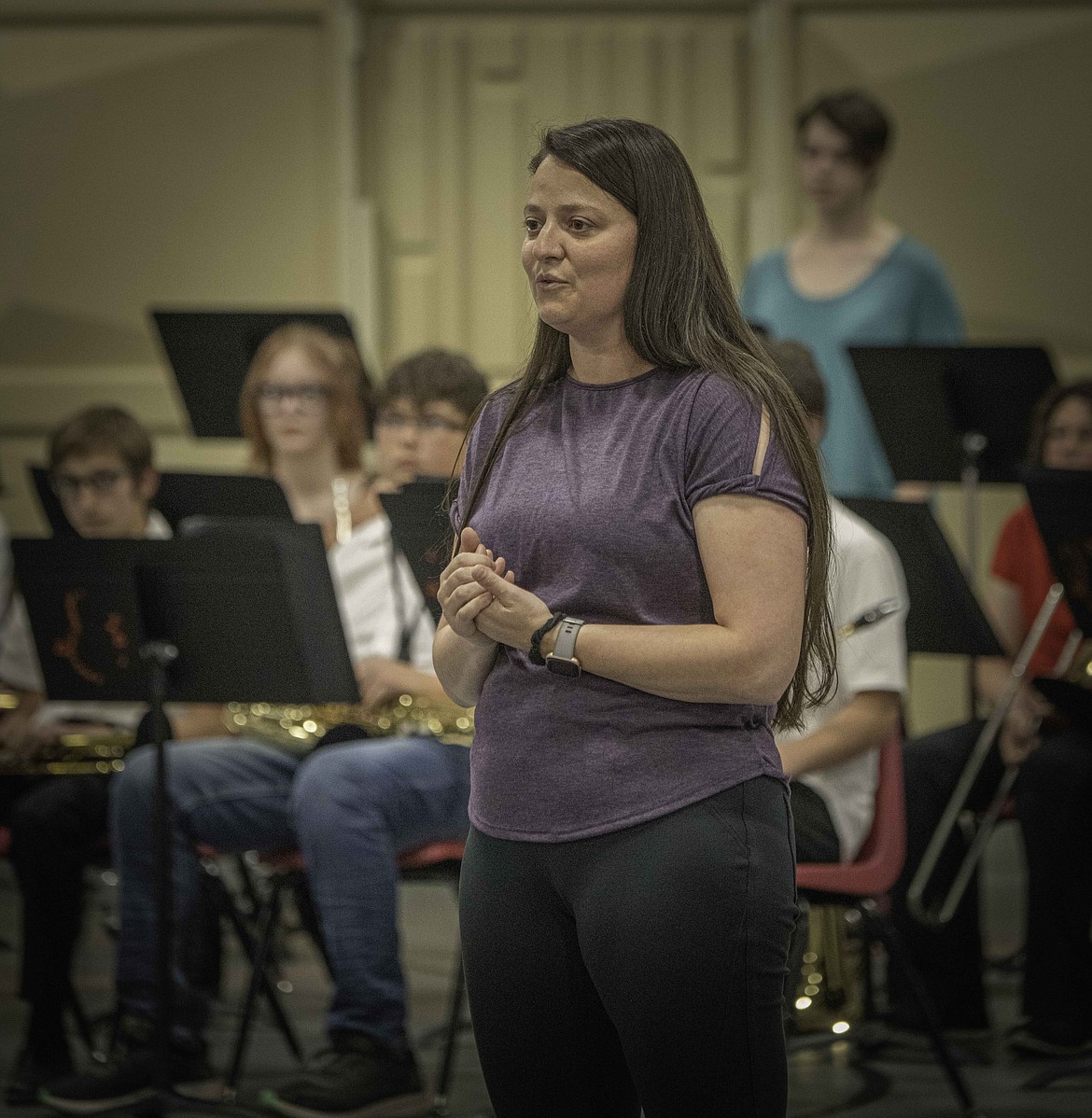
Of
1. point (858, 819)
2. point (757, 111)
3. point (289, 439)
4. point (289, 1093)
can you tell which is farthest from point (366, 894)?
point (757, 111)

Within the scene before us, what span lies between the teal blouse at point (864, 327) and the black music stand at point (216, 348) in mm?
1194

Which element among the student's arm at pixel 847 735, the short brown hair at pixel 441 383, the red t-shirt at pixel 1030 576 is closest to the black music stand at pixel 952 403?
the red t-shirt at pixel 1030 576

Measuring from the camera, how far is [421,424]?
11.2 feet

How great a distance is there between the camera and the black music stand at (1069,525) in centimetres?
299

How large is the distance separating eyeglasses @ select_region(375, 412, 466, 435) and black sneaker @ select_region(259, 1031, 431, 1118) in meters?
1.15

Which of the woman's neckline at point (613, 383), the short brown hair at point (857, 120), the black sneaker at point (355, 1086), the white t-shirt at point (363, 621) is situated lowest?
the black sneaker at point (355, 1086)

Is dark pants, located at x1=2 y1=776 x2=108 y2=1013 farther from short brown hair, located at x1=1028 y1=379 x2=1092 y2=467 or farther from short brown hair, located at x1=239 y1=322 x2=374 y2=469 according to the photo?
short brown hair, located at x1=1028 y1=379 x2=1092 y2=467

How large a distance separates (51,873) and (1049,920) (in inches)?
73.9

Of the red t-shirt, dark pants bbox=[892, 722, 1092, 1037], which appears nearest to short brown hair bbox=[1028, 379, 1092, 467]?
the red t-shirt

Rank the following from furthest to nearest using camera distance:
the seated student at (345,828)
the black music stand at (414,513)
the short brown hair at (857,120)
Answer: the short brown hair at (857,120) < the seated student at (345,828) < the black music stand at (414,513)

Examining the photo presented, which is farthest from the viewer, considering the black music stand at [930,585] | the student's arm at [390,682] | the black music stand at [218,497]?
the black music stand at [218,497]

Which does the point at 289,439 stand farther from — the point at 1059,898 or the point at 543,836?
the point at 543,836

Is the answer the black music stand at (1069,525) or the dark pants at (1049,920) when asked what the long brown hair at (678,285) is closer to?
the black music stand at (1069,525)

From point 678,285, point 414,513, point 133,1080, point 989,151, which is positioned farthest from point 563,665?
point 989,151
